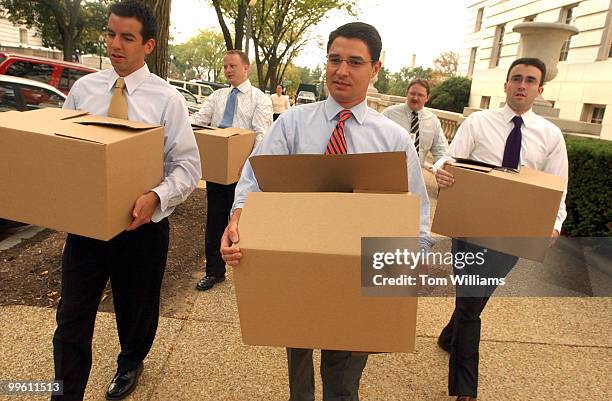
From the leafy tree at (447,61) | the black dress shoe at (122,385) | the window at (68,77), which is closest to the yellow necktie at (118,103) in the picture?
the black dress shoe at (122,385)

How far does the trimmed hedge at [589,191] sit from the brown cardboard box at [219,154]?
4067 millimetres

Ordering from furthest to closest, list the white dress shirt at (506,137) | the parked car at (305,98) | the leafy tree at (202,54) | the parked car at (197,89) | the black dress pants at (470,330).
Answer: the leafy tree at (202,54)
the parked car at (305,98)
the parked car at (197,89)
the white dress shirt at (506,137)
the black dress pants at (470,330)

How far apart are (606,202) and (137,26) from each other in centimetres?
509

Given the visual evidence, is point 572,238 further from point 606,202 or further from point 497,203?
point 497,203

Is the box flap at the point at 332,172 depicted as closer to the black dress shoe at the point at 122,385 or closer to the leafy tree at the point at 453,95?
the black dress shoe at the point at 122,385

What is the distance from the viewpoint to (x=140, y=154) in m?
1.97

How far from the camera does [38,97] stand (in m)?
6.34

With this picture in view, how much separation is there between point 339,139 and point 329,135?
0.08m

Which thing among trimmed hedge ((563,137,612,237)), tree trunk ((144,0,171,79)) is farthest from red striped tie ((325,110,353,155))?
trimmed hedge ((563,137,612,237))

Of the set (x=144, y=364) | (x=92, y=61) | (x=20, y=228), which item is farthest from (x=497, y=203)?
(x=92, y=61)

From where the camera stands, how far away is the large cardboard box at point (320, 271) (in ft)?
4.45

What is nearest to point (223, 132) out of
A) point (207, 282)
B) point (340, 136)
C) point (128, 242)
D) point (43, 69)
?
point (207, 282)

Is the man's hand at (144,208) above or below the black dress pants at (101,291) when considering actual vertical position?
above

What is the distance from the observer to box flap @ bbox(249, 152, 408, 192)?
5.10ft
